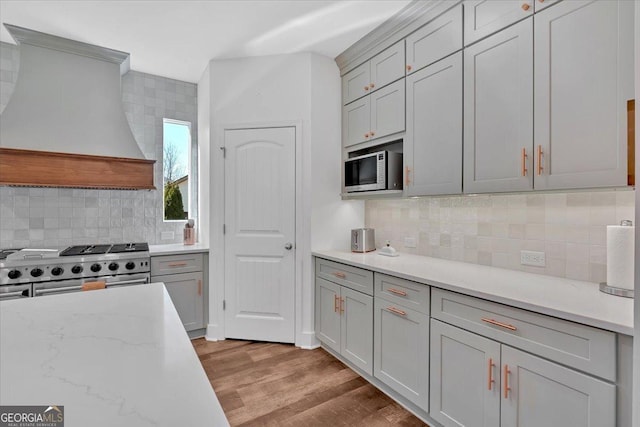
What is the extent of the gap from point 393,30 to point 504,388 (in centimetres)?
248

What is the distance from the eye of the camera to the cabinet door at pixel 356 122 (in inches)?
113

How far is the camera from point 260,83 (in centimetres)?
315

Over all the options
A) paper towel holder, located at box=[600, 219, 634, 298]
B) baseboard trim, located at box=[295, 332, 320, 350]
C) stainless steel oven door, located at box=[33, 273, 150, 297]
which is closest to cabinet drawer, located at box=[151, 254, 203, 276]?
stainless steel oven door, located at box=[33, 273, 150, 297]

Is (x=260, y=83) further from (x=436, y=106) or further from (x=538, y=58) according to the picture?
(x=538, y=58)

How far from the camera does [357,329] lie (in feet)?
8.10

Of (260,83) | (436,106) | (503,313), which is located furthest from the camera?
(260,83)

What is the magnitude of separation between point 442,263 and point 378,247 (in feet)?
2.83

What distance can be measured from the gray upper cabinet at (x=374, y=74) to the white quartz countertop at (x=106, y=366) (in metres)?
2.31

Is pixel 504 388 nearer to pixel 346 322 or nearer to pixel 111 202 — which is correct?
pixel 346 322

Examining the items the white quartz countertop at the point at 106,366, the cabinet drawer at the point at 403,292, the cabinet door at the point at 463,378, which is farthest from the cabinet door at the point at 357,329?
the white quartz countertop at the point at 106,366

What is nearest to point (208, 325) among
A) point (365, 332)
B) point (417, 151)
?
point (365, 332)

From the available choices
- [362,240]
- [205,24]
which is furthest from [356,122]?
[205,24]

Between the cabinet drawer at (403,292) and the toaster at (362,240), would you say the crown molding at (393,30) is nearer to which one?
the toaster at (362,240)

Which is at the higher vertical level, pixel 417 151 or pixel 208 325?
pixel 417 151
